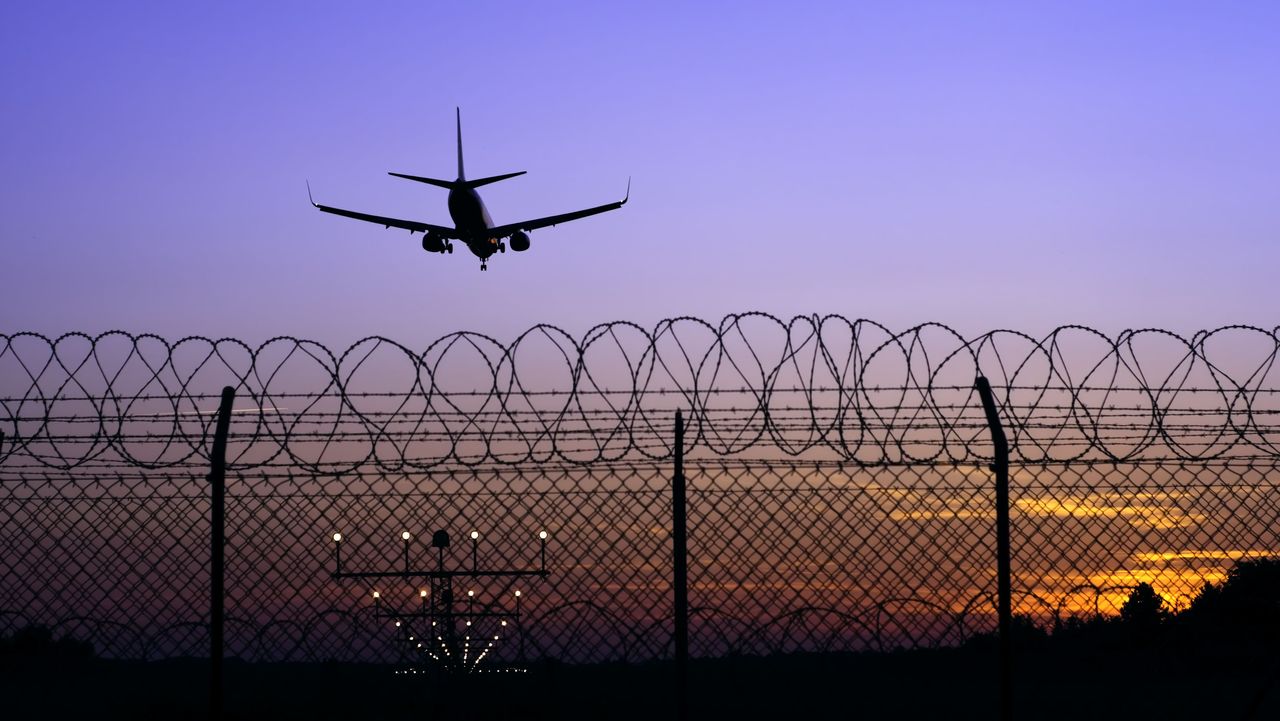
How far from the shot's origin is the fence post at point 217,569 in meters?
7.09

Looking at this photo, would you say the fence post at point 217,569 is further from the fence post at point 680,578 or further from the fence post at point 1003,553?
the fence post at point 1003,553

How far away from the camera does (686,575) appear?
7246 mm

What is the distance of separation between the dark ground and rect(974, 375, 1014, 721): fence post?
0.46m

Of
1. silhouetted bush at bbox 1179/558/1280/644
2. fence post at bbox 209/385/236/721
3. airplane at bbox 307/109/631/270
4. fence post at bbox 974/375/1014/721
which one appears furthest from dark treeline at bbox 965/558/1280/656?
airplane at bbox 307/109/631/270

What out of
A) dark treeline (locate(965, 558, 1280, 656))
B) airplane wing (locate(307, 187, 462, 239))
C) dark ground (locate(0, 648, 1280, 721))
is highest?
airplane wing (locate(307, 187, 462, 239))

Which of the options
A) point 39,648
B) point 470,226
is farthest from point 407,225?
point 39,648

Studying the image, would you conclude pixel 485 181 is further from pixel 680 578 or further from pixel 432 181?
pixel 680 578

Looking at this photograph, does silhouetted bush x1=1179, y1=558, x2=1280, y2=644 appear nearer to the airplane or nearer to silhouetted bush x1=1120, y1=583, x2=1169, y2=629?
silhouetted bush x1=1120, y1=583, x2=1169, y2=629

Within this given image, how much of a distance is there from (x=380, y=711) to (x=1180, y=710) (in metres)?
4.55

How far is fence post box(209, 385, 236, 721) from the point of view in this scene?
279 inches

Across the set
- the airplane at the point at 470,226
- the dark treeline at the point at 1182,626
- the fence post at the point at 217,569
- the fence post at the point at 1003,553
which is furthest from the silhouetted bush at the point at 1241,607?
the airplane at the point at 470,226

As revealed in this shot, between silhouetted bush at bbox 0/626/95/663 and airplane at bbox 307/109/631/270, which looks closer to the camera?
silhouetted bush at bbox 0/626/95/663

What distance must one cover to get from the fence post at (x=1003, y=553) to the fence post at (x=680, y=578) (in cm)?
170

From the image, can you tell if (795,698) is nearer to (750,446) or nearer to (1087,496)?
(750,446)
